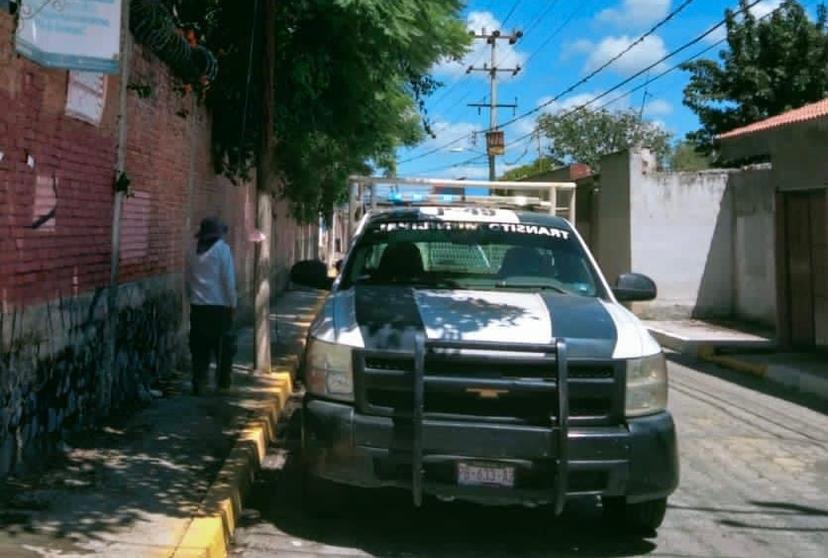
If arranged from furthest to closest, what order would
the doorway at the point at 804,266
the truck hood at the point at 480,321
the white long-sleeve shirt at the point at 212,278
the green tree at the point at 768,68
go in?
1. the green tree at the point at 768,68
2. the doorway at the point at 804,266
3. the white long-sleeve shirt at the point at 212,278
4. the truck hood at the point at 480,321

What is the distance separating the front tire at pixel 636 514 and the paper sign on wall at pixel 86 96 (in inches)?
170

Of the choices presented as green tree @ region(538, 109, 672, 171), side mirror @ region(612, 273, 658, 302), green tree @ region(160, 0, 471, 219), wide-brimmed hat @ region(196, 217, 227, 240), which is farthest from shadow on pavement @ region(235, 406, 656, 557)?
green tree @ region(538, 109, 672, 171)

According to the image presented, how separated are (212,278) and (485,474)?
453cm

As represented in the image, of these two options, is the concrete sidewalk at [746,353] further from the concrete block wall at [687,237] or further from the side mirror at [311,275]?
the side mirror at [311,275]

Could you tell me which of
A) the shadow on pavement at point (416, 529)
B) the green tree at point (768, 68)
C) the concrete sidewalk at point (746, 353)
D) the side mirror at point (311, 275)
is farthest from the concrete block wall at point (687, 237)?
the shadow on pavement at point (416, 529)

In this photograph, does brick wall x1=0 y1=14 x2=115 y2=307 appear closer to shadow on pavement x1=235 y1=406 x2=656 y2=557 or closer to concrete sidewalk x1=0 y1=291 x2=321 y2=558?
concrete sidewalk x1=0 y1=291 x2=321 y2=558

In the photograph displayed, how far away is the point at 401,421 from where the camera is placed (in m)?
5.00

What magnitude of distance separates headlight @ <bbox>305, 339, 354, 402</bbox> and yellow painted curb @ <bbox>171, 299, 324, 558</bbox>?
889 mm

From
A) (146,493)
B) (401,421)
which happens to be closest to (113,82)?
(146,493)

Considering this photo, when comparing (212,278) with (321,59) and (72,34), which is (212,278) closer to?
(72,34)

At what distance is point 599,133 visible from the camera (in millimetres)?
63250

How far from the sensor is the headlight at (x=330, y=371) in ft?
16.8

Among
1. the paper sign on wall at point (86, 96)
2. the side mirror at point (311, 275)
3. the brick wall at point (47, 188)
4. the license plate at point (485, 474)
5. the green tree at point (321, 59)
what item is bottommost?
the license plate at point (485, 474)

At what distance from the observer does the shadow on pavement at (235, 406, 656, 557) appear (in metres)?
5.32
